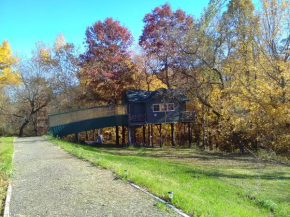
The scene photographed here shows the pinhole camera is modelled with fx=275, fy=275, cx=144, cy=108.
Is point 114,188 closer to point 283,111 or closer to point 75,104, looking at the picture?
point 283,111

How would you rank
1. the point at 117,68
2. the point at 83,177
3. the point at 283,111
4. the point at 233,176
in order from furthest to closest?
the point at 117,68, the point at 283,111, the point at 233,176, the point at 83,177

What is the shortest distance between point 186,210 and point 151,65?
26.6 m

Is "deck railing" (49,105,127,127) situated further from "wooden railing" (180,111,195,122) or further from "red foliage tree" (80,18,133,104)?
"wooden railing" (180,111,195,122)

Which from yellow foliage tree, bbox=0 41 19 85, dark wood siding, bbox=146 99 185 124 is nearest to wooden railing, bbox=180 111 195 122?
dark wood siding, bbox=146 99 185 124

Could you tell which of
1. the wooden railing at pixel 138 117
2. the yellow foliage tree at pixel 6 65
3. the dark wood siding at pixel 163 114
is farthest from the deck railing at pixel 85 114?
the yellow foliage tree at pixel 6 65

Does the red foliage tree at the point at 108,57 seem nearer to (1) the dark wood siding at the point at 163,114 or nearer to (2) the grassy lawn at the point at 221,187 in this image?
(1) the dark wood siding at the point at 163,114

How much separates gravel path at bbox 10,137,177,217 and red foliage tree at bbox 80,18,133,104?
19.9 metres

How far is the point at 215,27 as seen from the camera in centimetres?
1989

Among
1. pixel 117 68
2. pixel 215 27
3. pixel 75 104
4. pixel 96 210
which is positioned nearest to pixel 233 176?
pixel 96 210

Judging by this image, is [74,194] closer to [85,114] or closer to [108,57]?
[85,114]

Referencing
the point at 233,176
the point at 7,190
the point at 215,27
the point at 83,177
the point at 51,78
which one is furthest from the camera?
the point at 51,78

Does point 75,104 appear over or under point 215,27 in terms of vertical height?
under

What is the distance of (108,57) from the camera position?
28.5 metres

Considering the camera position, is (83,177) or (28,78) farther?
(28,78)
